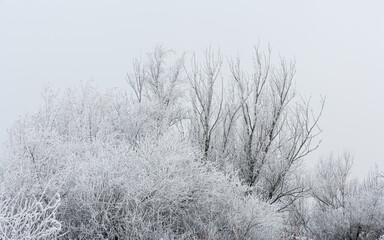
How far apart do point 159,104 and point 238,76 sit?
5.19 meters

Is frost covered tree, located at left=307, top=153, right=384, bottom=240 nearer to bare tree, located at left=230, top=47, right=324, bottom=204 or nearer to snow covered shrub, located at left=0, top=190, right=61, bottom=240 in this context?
bare tree, located at left=230, top=47, right=324, bottom=204

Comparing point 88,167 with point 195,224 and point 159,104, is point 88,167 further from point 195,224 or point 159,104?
point 159,104

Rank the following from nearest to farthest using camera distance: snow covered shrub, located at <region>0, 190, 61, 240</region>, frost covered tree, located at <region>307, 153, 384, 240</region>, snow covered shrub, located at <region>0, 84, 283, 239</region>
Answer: snow covered shrub, located at <region>0, 190, 61, 240</region>, snow covered shrub, located at <region>0, 84, 283, 239</region>, frost covered tree, located at <region>307, 153, 384, 240</region>

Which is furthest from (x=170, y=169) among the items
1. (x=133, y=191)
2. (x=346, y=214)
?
(x=346, y=214)

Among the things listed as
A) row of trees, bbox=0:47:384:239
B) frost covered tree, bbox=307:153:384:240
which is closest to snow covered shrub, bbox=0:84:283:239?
row of trees, bbox=0:47:384:239

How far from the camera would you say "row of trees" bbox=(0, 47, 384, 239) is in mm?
9711

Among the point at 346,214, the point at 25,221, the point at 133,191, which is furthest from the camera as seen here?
the point at 346,214

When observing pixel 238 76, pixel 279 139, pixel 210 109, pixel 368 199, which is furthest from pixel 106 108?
pixel 368 199

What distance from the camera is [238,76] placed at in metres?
17.6

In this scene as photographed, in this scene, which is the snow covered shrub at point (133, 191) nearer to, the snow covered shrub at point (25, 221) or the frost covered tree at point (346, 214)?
the snow covered shrub at point (25, 221)

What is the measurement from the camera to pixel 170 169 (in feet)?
35.3

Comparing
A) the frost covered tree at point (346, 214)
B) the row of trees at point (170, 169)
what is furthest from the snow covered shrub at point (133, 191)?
the frost covered tree at point (346, 214)

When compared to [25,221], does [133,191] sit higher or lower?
lower

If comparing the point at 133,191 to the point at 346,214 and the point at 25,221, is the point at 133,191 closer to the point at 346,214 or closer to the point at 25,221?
the point at 25,221
